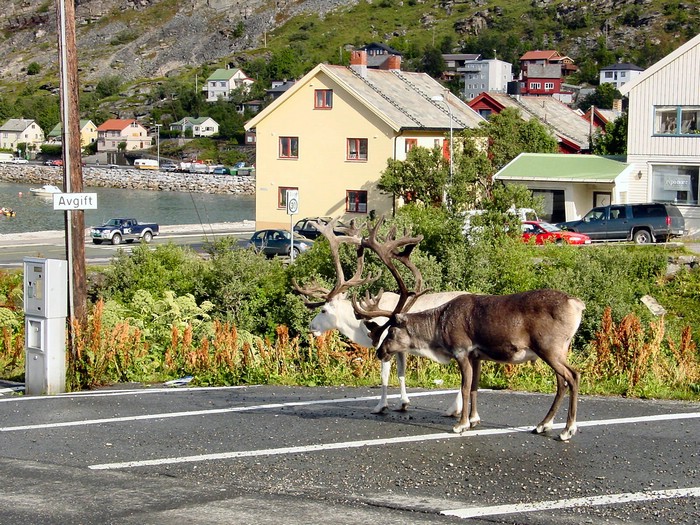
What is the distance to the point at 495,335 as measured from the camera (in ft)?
34.7

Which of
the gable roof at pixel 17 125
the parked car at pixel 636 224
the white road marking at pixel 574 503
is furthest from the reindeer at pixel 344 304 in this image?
the gable roof at pixel 17 125

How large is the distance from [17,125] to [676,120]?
552ft

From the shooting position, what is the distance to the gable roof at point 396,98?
5672 cm

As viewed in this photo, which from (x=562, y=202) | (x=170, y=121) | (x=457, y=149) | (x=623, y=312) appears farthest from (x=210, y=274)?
(x=170, y=121)

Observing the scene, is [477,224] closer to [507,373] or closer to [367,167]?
[507,373]

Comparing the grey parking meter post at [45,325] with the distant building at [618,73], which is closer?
the grey parking meter post at [45,325]

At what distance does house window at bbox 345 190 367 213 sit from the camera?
57594 mm

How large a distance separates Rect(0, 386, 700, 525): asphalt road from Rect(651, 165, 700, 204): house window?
3516 centimetres

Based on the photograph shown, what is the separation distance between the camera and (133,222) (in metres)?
58.9

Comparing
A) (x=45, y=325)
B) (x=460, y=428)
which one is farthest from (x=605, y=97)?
(x=460, y=428)

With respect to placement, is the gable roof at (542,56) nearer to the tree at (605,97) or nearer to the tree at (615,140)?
the tree at (605,97)

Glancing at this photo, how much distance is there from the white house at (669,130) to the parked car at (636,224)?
4554mm

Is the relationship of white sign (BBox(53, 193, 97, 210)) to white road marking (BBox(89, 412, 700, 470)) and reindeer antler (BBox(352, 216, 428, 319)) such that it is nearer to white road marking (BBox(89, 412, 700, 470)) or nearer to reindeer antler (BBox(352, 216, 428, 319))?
reindeer antler (BBox(352, 216, 428, 319))

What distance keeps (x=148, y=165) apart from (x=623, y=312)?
463 ft
